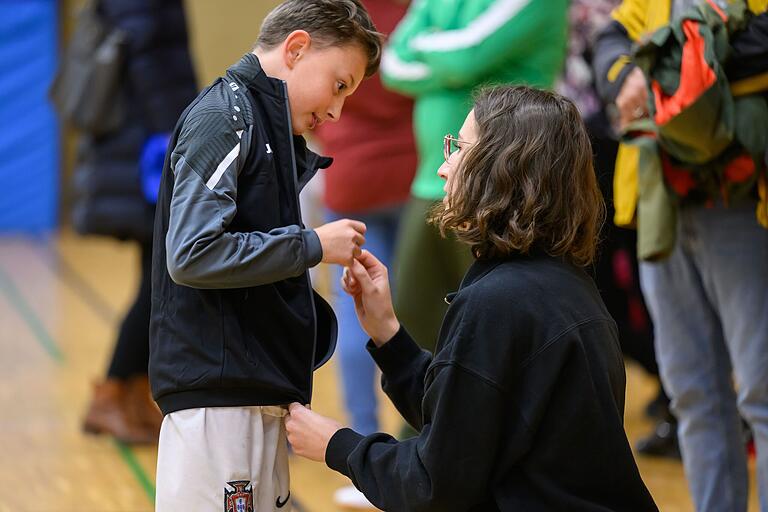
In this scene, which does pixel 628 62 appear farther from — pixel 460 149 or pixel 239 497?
pixel 239 497

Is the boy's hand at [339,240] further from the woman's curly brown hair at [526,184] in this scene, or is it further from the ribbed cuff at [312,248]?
the woman's curly brown hair at [526,184]

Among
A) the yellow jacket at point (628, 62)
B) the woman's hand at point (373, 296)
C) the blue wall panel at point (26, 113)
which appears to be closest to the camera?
the woman's hand at point (373, 296)

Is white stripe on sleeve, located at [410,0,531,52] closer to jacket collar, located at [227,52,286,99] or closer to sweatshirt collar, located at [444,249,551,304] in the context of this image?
jacket collar, located at [227,52,286,99]

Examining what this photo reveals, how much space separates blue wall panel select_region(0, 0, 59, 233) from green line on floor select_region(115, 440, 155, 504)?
566cm

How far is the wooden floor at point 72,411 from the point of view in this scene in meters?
3.45

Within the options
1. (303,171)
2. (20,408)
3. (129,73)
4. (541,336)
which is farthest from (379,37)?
(20,408)

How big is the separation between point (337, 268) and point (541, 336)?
217 centimetres

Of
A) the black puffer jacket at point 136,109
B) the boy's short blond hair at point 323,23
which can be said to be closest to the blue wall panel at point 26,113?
the black puffer jacket at point 136,109

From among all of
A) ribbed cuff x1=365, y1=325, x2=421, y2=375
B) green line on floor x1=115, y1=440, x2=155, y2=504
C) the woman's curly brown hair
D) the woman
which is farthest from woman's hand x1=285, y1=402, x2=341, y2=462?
green line on floor x1=115, y1=440, x2=155, y2=504

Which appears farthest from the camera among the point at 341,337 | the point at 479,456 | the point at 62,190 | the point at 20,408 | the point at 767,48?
the point at 62,190

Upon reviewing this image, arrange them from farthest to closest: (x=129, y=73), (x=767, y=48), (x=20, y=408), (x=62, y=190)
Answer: (x=62, y=190)
(x=20, y=408)
(x=129, y=73)
(x=767, y=48)

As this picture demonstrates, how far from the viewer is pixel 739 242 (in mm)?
2502

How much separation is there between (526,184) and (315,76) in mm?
417

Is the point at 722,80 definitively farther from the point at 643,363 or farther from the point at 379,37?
the point at 643,363
